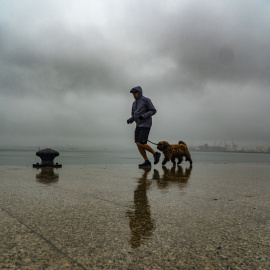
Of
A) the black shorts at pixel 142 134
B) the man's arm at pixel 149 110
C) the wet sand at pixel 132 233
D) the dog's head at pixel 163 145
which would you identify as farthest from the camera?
the dog's head at pixel 163 145

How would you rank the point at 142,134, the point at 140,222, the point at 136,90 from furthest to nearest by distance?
the point at 136,90
the point at 142,134
the point at 140,222

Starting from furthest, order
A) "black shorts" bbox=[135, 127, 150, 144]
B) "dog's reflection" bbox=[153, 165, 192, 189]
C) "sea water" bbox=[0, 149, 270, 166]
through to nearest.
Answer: "sea water" bbox=[0, 149, 270, 166] < "black shorts" bbox=[135, 127, 150, 144] < "dog's reflection" bbox=[153, 165, 192, 189]

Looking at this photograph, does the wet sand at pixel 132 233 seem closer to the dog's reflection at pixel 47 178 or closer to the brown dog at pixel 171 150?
the dog's reflection at pixel 47 178

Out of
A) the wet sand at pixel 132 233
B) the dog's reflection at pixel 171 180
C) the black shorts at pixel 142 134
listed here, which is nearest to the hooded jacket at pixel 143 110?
the black shorts at pixel 142 134

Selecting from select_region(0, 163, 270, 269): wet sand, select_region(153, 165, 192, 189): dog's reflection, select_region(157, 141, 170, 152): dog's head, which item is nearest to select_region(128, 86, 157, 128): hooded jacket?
select_region(157, 141, 170, 152): dog's head

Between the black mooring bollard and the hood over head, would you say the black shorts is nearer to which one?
the hood over head

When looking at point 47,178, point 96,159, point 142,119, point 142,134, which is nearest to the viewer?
point 47,178

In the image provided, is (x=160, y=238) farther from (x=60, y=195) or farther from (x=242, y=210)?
(x=60, y=195)

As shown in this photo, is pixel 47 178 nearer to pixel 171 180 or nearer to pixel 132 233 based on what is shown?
pixel 171 180

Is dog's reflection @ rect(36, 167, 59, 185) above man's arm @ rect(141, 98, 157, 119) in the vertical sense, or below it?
below

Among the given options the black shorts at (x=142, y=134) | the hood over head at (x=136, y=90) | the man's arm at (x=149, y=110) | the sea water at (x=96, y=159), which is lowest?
the sea water at (x=96, y=159)

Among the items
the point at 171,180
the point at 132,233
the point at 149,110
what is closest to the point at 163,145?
the point at 149,110

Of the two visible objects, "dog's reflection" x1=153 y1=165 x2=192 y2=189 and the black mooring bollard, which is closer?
"dog's reflection" x1=153 y1=165 x2=192 y2=189

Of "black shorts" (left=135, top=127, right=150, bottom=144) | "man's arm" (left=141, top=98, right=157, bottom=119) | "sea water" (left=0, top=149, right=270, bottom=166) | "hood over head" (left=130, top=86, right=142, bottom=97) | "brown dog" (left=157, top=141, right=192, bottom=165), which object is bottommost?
"sea water" (left=0, top=149, right=270, bottom=166)
